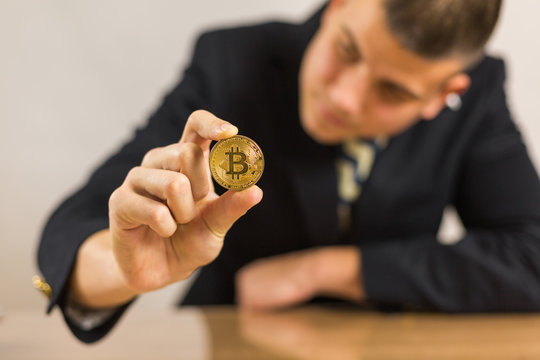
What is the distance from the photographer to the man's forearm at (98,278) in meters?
0.44

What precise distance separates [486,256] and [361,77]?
1.31ft

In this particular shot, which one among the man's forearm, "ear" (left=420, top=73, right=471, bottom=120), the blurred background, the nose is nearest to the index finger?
the man's forearm

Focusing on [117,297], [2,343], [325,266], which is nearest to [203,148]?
[117,297]

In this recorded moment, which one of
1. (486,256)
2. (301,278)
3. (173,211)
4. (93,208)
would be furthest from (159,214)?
(486,256)

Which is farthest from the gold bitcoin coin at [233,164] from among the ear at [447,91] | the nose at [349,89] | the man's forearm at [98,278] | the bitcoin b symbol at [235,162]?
the ear at [447,91]

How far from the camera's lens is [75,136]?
2.85ft

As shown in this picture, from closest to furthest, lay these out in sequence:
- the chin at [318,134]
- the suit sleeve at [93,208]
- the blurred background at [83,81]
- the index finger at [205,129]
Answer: the index finger at [205,129] < the suit sleeve at [93,208] < the blurred background at [83,81] < the chin at [318,134]

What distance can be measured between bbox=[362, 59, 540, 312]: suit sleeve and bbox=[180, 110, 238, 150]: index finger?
2.03 feet

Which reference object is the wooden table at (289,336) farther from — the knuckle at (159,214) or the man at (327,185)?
the knuckle at (159,214)

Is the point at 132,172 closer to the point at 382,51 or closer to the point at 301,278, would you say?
the point at 382,51

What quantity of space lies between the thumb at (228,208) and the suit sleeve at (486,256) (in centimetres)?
56

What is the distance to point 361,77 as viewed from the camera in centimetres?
67

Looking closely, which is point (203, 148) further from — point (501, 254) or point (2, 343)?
point (501, 254)

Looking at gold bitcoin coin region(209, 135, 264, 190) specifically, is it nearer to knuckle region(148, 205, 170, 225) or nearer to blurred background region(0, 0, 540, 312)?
knuckle region(148, 205, 170, 225)
